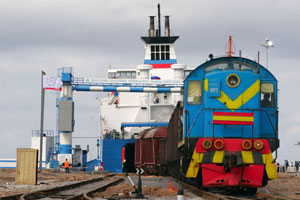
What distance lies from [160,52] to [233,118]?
38944 millimetres

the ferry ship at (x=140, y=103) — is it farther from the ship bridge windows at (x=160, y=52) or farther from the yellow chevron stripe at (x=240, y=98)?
the yellow chevron stripe at (x=240, y=98)

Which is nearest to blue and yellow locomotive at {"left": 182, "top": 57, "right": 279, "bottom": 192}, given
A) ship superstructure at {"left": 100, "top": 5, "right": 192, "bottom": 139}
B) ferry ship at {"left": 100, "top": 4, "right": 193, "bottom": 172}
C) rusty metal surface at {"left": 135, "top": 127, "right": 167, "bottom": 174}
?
rusty metal surface at {"left": 135, "top": 127, "right": 167, "bottom": 174}

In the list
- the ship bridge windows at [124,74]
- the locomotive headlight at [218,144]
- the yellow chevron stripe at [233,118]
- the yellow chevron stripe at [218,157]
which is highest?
the ship bridge windows at [124,74]

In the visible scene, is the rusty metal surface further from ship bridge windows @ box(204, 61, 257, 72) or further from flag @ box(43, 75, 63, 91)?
ship bridge windows @ box(204, 61, 257, 72)

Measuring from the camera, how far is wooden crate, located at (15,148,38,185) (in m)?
22.1

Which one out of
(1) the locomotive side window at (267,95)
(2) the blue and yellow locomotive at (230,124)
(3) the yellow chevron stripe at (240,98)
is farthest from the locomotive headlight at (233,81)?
(1) the locomotive side window at (267,95)

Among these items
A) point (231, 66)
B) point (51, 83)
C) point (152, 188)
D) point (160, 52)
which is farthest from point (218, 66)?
point (160, 52)

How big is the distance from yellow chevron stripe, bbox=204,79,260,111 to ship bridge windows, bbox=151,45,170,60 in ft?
125

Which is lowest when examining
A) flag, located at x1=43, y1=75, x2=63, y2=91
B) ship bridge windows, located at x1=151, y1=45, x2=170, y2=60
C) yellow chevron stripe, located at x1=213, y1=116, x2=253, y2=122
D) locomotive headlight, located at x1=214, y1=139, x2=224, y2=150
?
locomotive headlight, located at x1=214, y1=139, x2=224, y2=150

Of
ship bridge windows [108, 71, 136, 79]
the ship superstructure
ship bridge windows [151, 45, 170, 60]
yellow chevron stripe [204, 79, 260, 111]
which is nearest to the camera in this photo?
yellow chevron stripe [204, 79, 260, 111]

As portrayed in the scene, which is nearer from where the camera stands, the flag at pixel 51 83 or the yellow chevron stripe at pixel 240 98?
the yellow chevron stripe at pixel 240 98

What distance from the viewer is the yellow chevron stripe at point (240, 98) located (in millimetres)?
15945

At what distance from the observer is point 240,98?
16.0 meters

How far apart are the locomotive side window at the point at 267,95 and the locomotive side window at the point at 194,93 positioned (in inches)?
70.3
